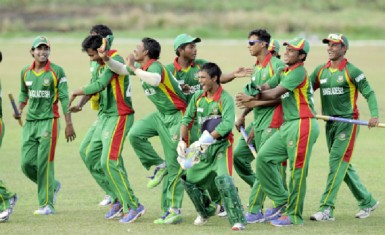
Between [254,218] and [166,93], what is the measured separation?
1906 millimetres

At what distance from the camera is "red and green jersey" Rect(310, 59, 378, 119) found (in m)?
12.9

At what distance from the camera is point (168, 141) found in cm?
1277

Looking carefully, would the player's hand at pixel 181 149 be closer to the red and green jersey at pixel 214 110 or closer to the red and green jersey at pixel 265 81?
the red and green jersey at pixel 214 110

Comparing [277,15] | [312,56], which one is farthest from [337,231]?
[277,15]

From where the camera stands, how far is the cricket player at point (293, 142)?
39.7 feet

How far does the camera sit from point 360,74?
1288 cm

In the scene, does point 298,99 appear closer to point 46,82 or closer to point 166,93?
point 166,93

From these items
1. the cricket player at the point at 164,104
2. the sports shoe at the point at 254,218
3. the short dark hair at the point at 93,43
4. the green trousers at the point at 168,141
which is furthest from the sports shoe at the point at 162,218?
the short dark hair at the point at 93,43

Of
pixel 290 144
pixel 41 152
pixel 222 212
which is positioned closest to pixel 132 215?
pixel 222 212

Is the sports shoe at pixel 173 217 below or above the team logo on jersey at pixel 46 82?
below

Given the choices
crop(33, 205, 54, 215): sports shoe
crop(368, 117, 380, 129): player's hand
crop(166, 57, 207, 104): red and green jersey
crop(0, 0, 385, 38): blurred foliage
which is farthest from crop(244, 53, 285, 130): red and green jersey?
crop(0, 0, 385, 38): blurred foliage

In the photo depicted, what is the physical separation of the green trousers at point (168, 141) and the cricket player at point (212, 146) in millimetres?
407

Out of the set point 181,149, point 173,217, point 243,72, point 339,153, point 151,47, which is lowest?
point 173,217

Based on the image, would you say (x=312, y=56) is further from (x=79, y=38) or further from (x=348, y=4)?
(x=348, y=4)
